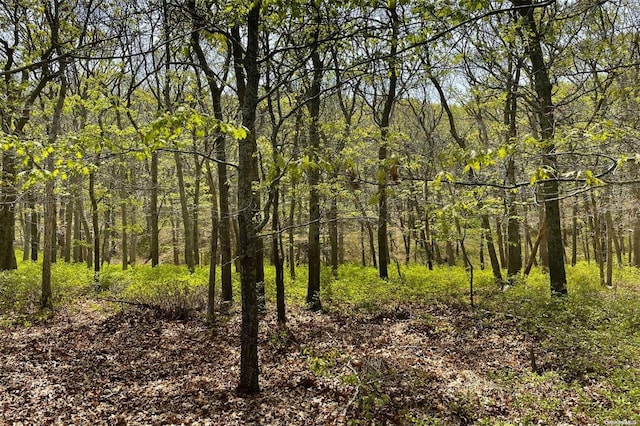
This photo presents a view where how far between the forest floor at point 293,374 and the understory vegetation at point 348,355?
28 millimetres

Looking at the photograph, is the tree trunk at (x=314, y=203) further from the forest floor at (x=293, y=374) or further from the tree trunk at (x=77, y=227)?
the tree trunk at (x=77, y=227)

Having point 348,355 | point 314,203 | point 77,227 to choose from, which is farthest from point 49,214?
point 77,227

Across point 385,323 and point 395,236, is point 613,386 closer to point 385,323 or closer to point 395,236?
point 385,323

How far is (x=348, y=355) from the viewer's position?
23.4 ft

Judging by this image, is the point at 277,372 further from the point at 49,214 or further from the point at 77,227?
the point at 77,227

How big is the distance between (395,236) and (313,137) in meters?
23.2

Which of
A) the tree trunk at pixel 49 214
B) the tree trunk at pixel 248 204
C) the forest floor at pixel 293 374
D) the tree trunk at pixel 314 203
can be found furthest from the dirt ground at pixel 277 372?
the tree trunk at pixel 314 203

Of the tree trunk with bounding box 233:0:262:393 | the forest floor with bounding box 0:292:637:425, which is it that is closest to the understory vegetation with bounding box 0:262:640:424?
the forest floor with bounding box 0:292:637:425

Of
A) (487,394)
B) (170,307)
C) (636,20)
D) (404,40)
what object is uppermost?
(636,20)

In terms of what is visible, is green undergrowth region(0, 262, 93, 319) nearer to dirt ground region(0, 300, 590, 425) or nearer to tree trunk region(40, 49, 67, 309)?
tree trunk region(40, 49, 67, 309)

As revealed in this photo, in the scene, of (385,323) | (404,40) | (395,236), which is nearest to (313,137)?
(385,323)

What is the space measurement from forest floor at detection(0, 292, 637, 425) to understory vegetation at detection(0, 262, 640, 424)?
28 mm

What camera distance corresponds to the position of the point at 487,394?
5656 millimetres

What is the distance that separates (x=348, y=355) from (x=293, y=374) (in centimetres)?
109
